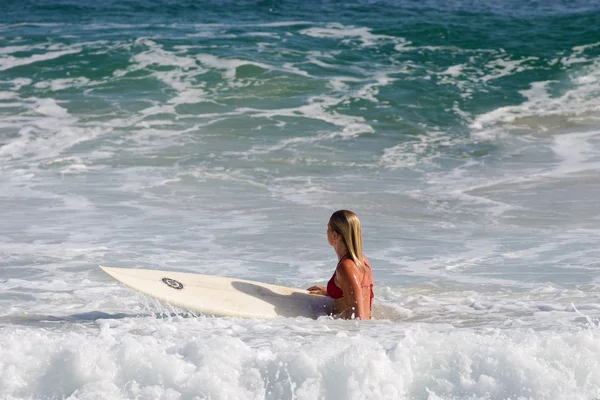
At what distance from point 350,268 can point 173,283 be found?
3.87ft

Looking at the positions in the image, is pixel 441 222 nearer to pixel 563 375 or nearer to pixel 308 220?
pixel 308 220

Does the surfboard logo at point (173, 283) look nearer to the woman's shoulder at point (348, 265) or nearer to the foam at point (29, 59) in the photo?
the woman's shoulder at point (348, 265)

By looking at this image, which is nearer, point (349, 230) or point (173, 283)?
point (349, 230)

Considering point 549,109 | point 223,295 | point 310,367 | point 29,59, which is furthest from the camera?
point 29,59

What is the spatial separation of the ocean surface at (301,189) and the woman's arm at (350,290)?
0.10 m

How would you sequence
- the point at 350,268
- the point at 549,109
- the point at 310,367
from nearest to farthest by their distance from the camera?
the point at 310,367
the point at 350,268
the point at 549,109

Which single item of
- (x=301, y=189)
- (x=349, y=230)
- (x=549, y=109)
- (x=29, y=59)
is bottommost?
(x=549, y=109)

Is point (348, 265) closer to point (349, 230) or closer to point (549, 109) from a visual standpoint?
point (349, 230)

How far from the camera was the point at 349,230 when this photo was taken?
5828mm

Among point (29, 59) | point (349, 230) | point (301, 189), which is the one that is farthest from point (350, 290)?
point (29, 59)

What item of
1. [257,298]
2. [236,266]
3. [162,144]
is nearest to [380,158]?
[162,144]

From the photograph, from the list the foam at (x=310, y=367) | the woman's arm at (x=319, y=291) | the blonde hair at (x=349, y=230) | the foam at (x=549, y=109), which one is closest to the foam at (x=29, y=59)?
the foam at (x=549, y=109)

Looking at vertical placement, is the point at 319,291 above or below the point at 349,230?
below

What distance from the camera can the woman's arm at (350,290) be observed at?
5.83 metres
